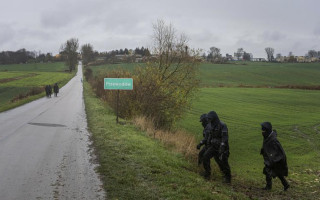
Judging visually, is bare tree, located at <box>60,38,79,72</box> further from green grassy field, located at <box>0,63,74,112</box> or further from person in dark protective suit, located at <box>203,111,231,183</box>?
person in dark protective suit, located at <box>203,111,231,183</box>

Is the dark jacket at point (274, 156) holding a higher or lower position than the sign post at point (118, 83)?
lower

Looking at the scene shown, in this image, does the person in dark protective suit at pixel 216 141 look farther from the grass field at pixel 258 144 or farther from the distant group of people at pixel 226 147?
the grass field at pixel 258 144

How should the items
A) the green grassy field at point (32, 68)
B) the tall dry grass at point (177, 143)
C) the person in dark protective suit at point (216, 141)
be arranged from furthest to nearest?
Answer: the green grassy field at point (32, 68)
the tall dry grass at point (177, 143)
the person in dark protective suit at point (216, 141)

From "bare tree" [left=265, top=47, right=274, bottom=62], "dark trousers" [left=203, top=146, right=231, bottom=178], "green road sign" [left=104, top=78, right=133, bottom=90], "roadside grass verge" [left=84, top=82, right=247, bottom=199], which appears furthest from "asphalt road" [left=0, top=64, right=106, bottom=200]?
"bare tree" [left=265, top=47, right=274, bottom=62]

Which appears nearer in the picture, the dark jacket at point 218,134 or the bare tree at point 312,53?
the dark jacket at point 218,134

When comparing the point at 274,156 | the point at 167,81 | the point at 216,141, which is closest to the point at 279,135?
the point at 167,81

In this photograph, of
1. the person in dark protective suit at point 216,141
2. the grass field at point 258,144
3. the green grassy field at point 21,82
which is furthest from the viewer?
the green grassy field at point 21,82

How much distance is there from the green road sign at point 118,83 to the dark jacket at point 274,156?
978 cm

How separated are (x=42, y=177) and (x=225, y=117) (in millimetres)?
23127

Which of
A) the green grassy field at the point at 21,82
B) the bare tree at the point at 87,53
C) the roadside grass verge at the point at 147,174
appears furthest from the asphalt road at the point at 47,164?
the bare tree at the point at 87,53

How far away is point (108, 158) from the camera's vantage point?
9391 mm

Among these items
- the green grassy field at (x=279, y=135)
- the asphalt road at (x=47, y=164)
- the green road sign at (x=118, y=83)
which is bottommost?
the green grassy field at (x=279, y=135)

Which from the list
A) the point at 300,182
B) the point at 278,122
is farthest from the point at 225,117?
the point at 300,182

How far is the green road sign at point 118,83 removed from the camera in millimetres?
16703
